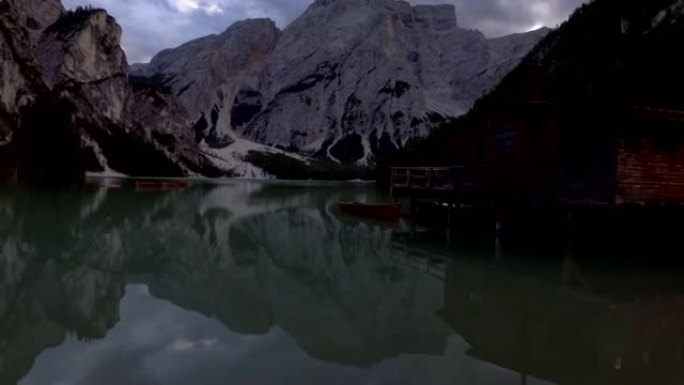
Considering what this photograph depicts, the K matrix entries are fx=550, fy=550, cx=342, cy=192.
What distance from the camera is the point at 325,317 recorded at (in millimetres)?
14125

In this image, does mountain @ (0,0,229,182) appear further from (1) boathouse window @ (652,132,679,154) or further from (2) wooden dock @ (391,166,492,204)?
(1) boathouse window @ (652,132,679,154)

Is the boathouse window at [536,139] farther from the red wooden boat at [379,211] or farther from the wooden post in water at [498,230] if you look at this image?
the red wooden boat at [379,211]

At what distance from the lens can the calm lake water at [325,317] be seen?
10.0m

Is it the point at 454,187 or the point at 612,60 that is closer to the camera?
the point at 454,187

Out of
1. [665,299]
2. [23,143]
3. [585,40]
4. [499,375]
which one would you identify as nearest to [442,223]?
[665,299]

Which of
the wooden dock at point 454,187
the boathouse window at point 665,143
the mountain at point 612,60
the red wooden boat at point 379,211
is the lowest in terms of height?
the red wooden boat at point 379,211

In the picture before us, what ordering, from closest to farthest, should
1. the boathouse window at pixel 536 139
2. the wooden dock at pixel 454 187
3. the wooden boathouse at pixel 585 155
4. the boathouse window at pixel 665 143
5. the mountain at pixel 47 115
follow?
the wooden boathouse at pixel 585 155 → the boathouse window at pixel 665 143 → the boathouse window at pixel 536 139 → the wooden dock at pixel 454 187 → the mountain at pixel 47 115

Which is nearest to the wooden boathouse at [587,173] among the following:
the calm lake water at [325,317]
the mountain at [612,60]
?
the calm lake water at [325,317]

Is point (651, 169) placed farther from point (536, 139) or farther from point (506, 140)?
point (506, 140)

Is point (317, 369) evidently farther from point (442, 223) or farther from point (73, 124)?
point (73, 124)

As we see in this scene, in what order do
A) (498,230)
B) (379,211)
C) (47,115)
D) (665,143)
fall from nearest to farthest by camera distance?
1. (665,143)
2. (498,230)
3. (379,211)
4. (47,115)

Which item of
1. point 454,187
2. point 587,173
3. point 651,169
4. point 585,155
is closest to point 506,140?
point 585,155

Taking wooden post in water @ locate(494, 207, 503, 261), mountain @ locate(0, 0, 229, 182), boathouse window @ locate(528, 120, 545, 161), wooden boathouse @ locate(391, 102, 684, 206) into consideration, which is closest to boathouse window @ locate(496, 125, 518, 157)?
wooden boathouse @ locate(391, 102, 684, 206)

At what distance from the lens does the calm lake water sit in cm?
1002
